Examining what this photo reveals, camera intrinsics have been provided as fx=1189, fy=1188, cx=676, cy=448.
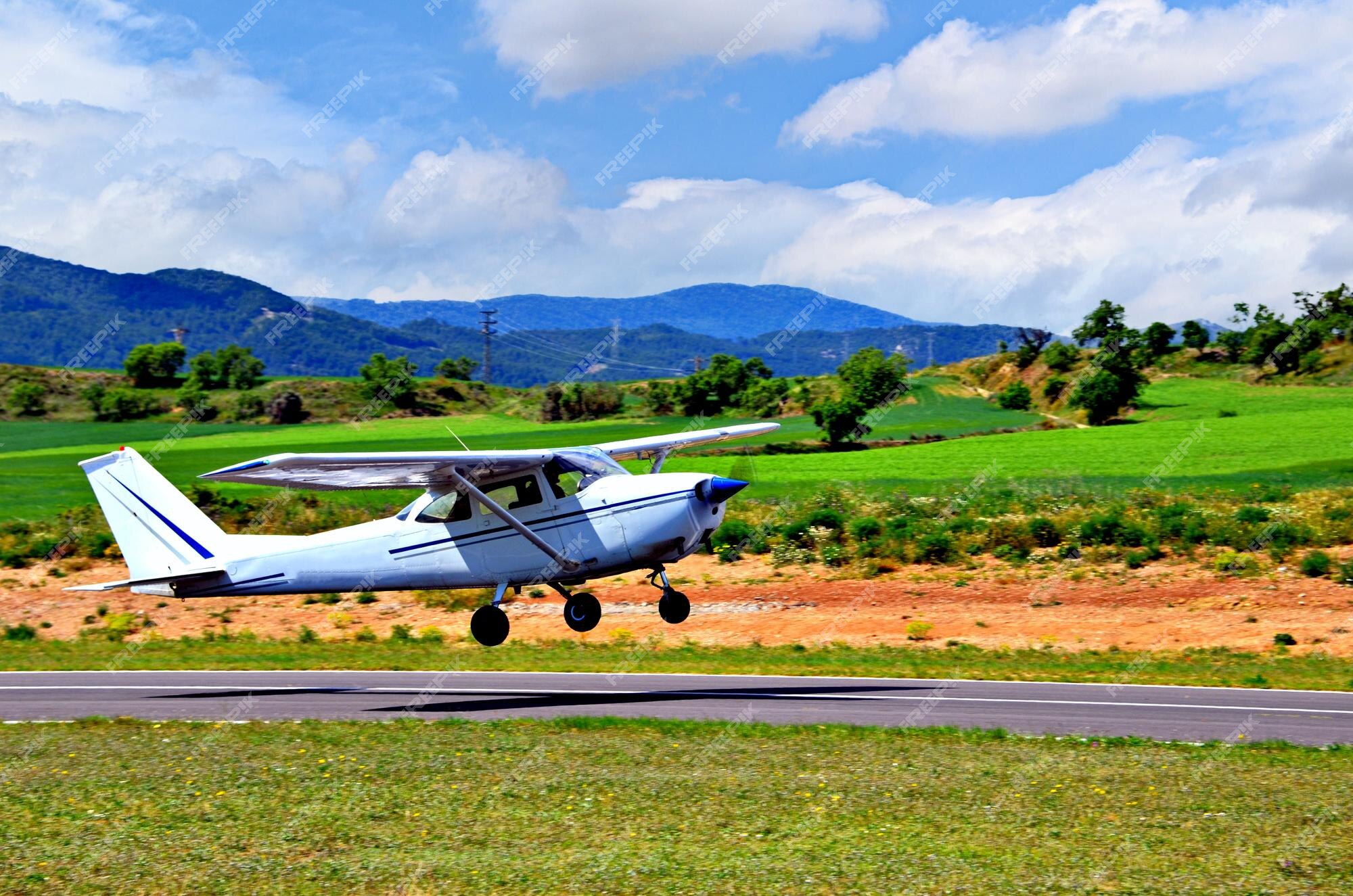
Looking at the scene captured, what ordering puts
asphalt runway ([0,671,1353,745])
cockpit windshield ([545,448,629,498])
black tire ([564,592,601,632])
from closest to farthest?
asphalt runway ([0,671,1353,745]) → cockpit windshield ([545,448,629,498]) → black tire ([564,592,601,632])

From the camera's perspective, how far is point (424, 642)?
2708 centimetres

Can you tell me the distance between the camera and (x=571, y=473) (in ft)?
60.6

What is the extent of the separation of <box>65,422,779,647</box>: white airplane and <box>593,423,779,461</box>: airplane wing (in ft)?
1.96

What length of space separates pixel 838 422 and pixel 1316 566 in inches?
1236

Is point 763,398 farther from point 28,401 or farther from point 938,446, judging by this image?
point 28,401

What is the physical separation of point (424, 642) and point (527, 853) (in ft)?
61.4

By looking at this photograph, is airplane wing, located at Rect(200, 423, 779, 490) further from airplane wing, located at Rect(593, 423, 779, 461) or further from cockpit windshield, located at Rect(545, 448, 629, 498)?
airplane wing, located at Rect(593, 423, 779, 461)

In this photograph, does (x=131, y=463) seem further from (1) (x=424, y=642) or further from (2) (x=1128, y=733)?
(2) (x=1128, y=733)

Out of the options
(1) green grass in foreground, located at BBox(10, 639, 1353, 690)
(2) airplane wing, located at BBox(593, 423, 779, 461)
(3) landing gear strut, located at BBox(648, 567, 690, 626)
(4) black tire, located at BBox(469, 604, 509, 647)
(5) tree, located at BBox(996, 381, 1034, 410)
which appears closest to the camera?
(3) landing gear strut, located at BBox(648, 567, 690, 626)

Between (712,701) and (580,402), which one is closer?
(712,701)

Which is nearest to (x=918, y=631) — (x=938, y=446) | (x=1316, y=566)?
(x=1316, y=566)

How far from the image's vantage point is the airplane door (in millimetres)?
18406

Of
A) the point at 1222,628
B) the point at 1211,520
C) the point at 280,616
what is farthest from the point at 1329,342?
the point at 280,616

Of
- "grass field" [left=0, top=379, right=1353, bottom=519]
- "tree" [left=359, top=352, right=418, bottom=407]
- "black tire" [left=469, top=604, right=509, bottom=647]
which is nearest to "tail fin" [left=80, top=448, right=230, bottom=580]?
"black tire" [left=469, top=604, right=509, bottom=647]
